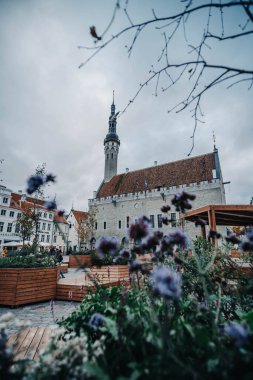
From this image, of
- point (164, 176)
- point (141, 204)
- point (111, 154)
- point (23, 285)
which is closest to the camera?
point (23, 285)

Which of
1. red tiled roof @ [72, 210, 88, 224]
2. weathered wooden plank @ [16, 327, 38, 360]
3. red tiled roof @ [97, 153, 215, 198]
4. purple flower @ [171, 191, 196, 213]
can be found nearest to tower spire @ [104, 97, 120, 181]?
red tiled roof @ [97, 153, 215, 198]

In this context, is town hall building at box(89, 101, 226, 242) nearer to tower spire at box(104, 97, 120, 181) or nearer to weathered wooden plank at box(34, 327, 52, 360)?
tower spire at box(104, 97, 120, 181)

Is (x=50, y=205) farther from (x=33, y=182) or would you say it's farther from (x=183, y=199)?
(x=183, y=199)

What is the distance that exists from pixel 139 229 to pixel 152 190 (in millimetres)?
27610

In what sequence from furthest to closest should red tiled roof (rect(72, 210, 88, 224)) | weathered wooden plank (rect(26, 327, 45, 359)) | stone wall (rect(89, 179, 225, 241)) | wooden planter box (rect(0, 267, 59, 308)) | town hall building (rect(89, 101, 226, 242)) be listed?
red tiled roof (rect(72, 210, 88, 224)), town hall building (rect(89, 101, 226, 242)), stone wall (rect(89, 179, 225, 241)), wooden planter box (rect(0, 267, 59, 308)), weathered wooden plank (rect(26, 327, 45, 359))

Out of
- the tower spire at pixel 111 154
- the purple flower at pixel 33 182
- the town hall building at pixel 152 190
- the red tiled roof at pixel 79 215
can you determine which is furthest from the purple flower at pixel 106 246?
A: the red tiled roof at pixel 79 215

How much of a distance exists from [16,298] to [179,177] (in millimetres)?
24935

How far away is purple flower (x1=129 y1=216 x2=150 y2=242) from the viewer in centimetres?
160

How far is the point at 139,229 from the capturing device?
1.61 metres

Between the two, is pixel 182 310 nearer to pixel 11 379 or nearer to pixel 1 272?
pixel 11 379

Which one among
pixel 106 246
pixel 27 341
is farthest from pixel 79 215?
pixel 106 246

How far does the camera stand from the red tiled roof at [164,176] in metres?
27.2

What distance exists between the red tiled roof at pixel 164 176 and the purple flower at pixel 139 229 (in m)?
25.6

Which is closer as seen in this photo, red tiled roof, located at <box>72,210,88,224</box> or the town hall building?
the town hall building
